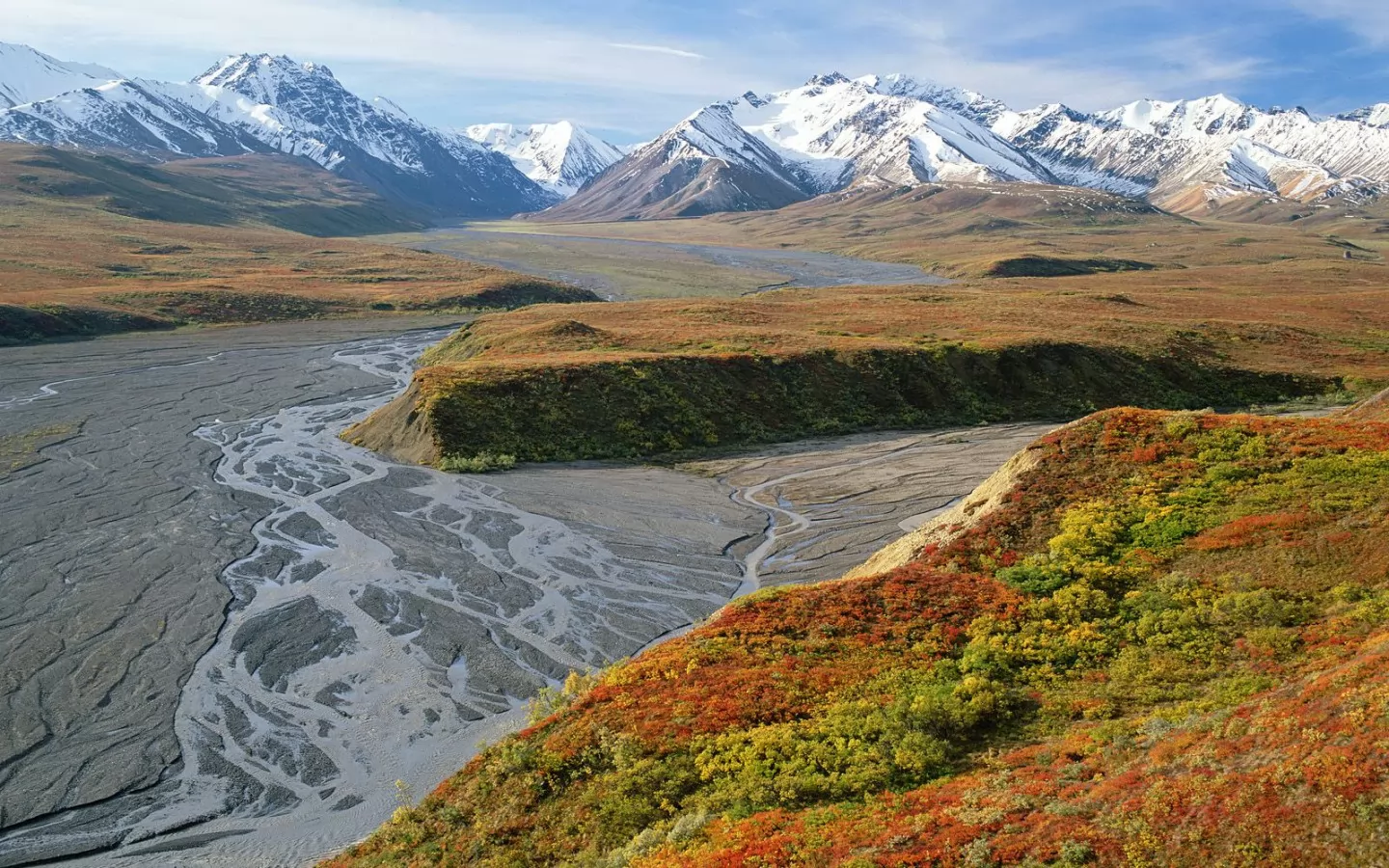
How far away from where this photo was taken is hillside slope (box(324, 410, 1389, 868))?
1486cm

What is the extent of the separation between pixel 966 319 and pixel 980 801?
94424mm

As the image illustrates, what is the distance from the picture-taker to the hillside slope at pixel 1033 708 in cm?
1486

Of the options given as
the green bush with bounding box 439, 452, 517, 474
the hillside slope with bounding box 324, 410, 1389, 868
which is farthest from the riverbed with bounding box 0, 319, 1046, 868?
the hillside slope with bounding box 324, 410, 1389, 868

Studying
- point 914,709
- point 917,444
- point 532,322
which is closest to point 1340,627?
point 914,709

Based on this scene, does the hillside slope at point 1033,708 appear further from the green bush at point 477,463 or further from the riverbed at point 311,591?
the green bush at point 477,463

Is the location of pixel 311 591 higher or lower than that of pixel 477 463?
lower

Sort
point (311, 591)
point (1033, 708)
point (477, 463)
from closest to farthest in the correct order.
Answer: point (1033, 708) → point (311, 591) → point (477, 463)

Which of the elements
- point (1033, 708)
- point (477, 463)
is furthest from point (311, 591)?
point (1033, 708)

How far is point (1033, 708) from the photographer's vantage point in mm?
21906

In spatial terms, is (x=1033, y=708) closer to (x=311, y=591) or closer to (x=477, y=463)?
(x=311, y=591)

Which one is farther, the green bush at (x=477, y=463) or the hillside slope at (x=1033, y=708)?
the green bush at (x=477, y=463)

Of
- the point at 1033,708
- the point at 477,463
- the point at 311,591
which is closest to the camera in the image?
the point at 1033,708

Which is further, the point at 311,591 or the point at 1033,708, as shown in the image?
the point at 311,591

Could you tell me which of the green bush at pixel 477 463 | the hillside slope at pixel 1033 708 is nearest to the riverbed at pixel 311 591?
the green bush at pixel 477 463
